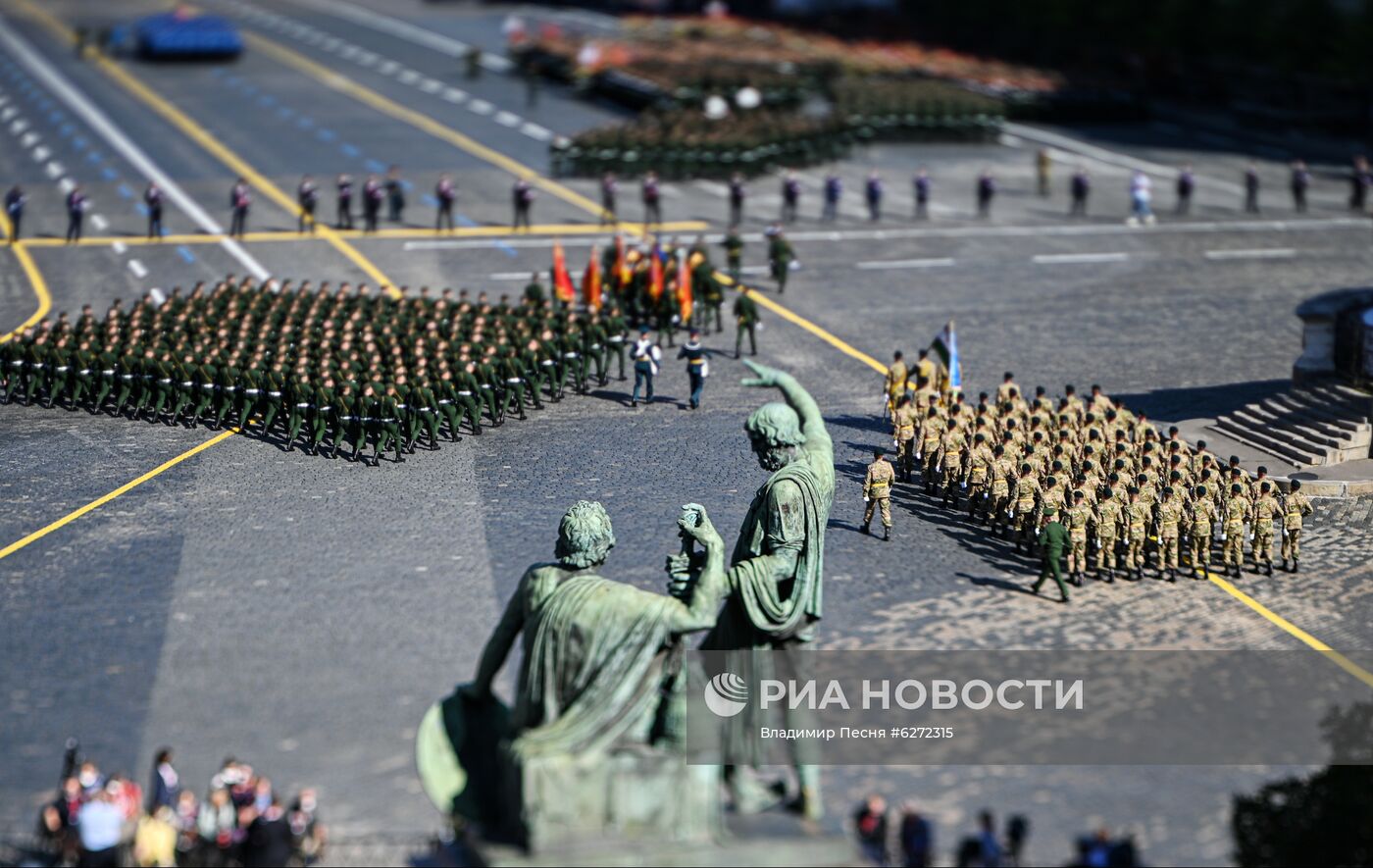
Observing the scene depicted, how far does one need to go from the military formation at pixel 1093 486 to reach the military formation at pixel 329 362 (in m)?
7.99

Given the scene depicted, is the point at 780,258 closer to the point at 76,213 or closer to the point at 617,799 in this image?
the point at 76,213

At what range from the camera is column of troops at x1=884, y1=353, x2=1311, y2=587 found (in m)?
33.0

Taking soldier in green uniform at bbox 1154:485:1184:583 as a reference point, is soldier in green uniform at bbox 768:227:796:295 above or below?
below

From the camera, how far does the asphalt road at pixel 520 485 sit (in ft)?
84.1

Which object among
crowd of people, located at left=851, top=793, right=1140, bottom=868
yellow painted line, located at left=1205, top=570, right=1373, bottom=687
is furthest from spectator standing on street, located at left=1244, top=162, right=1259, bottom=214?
crowd of people, located at left=851, top=793, right=1140, bottom=868

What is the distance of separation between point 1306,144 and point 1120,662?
55567 millimetres

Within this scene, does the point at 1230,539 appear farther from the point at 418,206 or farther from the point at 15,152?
the point at 15,152

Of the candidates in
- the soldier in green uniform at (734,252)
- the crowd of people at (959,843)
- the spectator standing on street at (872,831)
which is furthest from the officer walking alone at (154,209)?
the spectator standing on street at (872,831)

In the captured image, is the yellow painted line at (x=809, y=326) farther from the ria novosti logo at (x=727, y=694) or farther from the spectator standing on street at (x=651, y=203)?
the ria novosti logo at (x=727, y=694)

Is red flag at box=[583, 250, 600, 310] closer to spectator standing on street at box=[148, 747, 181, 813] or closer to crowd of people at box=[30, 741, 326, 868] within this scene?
spectator standing on street at box=[148, 747, 181, 813]

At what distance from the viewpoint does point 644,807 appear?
15.1 meters

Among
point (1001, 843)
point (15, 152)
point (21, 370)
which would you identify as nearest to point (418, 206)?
point (15, 152)

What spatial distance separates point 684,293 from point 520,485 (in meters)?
12.6

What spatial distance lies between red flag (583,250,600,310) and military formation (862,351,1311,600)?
11714 mm
